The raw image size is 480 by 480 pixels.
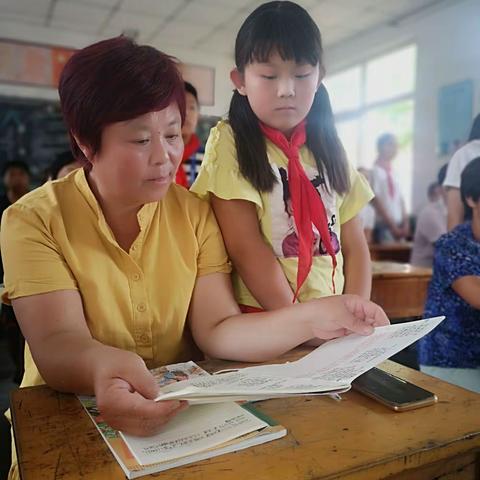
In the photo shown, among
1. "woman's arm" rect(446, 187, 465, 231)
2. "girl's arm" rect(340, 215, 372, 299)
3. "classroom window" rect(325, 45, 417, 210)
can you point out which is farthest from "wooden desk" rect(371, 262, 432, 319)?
"classroom window" rect(325, 45, 417, 210)

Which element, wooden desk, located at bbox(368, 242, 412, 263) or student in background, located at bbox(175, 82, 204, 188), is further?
wooden desk, located at bbox(368, 242, 412, 263)

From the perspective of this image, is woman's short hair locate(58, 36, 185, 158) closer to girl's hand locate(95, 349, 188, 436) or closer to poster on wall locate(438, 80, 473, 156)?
girl's hand locate(95, 349, 188, 436)

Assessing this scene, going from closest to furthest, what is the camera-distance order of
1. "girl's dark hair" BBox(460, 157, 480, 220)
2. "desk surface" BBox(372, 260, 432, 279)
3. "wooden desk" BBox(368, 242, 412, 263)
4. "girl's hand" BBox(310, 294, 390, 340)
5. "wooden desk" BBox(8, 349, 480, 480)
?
"wooden desk" BBox(8, 349, 480, 480) < "girl's hand" BBox(310, 294, 390, 340) < "girl's dark hair" BBox(460, 157, 480, 220) < "desk surface" BBox(372, 260, 432, 279) < "wooden desk" BBox(368, 242, 412, 263)

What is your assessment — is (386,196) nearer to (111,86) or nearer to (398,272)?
(398,272)

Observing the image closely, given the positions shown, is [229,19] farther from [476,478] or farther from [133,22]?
[476,478]

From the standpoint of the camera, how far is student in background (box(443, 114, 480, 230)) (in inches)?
94.2

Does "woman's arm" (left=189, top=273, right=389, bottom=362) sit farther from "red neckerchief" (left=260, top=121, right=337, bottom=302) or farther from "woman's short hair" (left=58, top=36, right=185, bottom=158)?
"woman's short hair" (left=58, top=36, right=185, bottom=158)

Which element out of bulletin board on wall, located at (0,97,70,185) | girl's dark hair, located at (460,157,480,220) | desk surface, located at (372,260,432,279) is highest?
bulletin board on wall, located at (0,97,70,185)

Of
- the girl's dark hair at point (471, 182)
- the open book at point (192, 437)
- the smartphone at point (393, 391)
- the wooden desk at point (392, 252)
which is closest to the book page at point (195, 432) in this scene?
the open book at point (192, 437)

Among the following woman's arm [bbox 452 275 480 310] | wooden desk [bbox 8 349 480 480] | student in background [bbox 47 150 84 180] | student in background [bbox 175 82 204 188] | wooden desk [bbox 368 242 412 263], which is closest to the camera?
wooden desk [bbox 8 349 480 480]

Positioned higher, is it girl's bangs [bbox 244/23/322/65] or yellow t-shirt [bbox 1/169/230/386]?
girl's bangs [bbox 244/23/322/65]

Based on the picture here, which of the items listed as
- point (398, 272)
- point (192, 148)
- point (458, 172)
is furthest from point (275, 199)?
point (398, 272)

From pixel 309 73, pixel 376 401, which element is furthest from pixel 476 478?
pixel 309 73

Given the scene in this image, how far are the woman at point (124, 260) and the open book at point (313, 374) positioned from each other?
2.0 inches
